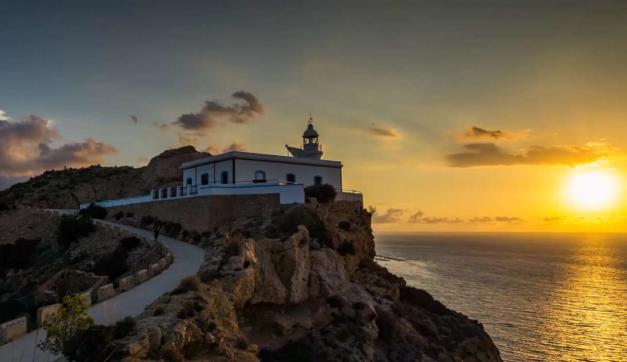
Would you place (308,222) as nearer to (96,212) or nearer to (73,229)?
(73,229)

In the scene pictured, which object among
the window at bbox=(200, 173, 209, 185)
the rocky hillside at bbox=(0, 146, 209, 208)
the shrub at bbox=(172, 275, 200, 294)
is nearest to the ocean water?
the window at bbox=(200, 173, 209, 185)

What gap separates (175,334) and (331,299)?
14494 millimetres

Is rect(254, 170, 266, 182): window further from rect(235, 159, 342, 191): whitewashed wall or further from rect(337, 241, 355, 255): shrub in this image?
rect(337, 241, 355, 255): shrub

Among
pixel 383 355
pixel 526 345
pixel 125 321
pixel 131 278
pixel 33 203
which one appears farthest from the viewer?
pixel 33 203

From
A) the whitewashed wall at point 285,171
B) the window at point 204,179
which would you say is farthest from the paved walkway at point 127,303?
the window at point 204,179

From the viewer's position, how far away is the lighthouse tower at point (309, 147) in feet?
144

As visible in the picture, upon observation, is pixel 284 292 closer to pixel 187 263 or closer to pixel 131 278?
pixel 187 263

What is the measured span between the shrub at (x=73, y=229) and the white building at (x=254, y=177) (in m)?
4.70

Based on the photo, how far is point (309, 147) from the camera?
4425 cm

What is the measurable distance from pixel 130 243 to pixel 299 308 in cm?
1343

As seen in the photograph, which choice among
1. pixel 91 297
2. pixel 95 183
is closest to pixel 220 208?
pixel 91 297

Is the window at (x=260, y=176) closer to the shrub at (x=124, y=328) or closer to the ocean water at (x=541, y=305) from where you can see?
the ocean water at (x=541, y=305)

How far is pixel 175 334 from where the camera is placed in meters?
12.1

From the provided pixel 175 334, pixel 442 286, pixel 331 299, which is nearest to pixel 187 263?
pixel 331 299
